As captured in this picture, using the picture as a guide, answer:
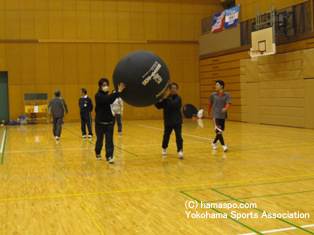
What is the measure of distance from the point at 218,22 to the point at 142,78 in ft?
54.7

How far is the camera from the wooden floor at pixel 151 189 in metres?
4.53

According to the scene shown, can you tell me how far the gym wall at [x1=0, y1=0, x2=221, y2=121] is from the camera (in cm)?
2331

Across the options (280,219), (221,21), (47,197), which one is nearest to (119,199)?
(47,197)

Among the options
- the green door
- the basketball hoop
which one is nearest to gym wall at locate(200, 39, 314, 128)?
the basketball hoop

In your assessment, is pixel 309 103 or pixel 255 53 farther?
pixel 255 53

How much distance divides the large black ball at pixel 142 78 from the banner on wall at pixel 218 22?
1560 cm

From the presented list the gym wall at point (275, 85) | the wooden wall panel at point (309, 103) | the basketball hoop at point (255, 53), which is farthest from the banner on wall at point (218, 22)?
the wooden wall panel at point (309, 103)

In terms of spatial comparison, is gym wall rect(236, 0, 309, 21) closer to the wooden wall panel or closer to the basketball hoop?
the basketball hoop

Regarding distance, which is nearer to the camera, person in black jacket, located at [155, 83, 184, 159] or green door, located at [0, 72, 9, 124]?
person in black jacket, located at [155, 83, 184, 159]

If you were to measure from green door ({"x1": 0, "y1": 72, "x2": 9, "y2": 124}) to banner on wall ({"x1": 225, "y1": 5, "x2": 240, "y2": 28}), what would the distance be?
1240 cm

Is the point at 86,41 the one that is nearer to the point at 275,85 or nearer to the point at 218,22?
→ the point at 218,22

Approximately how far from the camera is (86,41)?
24047 millimetres

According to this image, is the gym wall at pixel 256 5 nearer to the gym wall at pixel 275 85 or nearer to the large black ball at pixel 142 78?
the gym wall at pixel 275 85

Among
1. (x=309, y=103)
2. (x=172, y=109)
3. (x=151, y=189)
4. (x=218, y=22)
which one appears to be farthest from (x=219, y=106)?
(x=218, y=22)
